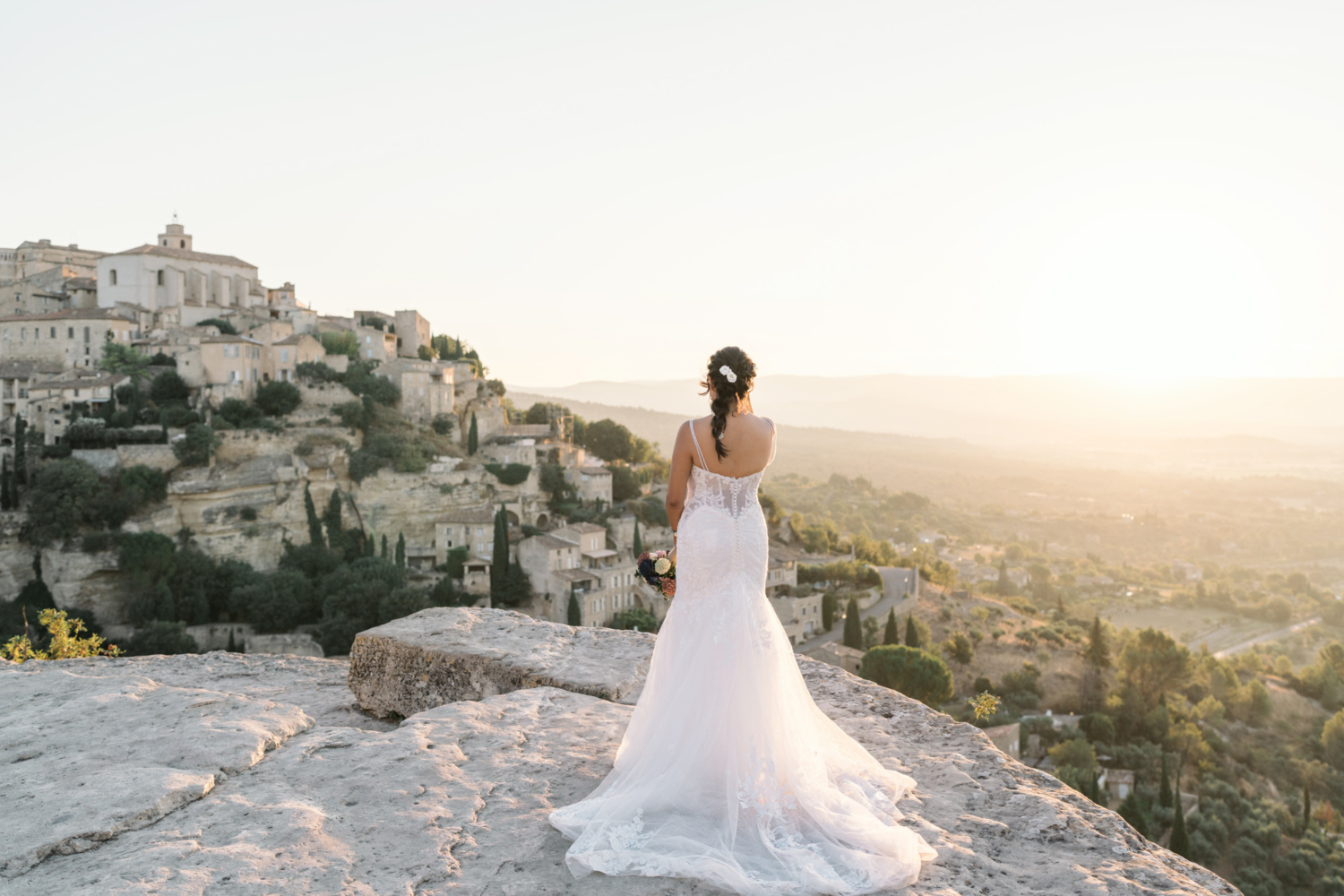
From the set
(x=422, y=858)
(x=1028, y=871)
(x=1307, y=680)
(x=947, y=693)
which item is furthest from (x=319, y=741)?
(x=1307, y=680)

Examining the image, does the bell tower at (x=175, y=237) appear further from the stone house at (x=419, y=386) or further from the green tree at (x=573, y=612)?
the green tree at (x=573, y=612)

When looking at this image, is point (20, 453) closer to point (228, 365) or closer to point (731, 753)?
point (228, 365)

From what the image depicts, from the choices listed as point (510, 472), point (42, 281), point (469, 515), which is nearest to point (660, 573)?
point (469, 515)

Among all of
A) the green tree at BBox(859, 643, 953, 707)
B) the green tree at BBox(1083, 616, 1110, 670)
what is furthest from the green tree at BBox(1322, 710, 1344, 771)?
the green tree at BBox(859, 643, 953, 707)

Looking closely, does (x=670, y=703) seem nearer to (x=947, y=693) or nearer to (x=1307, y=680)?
(x=947, y=693)

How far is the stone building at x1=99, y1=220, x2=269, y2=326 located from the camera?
45219 mm

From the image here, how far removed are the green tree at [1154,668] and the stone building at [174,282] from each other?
5142 cm

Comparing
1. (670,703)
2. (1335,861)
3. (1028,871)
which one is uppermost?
(670,703)

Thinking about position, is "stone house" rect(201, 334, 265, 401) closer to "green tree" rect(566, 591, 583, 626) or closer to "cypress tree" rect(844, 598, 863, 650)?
"green tree" rect(566, 591, 583, 626)

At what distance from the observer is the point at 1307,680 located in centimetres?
3828

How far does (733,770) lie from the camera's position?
326 centimetres

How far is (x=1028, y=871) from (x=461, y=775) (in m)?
2.37

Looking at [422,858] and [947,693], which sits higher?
[422,858]

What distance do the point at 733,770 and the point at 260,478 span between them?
39275 mm
